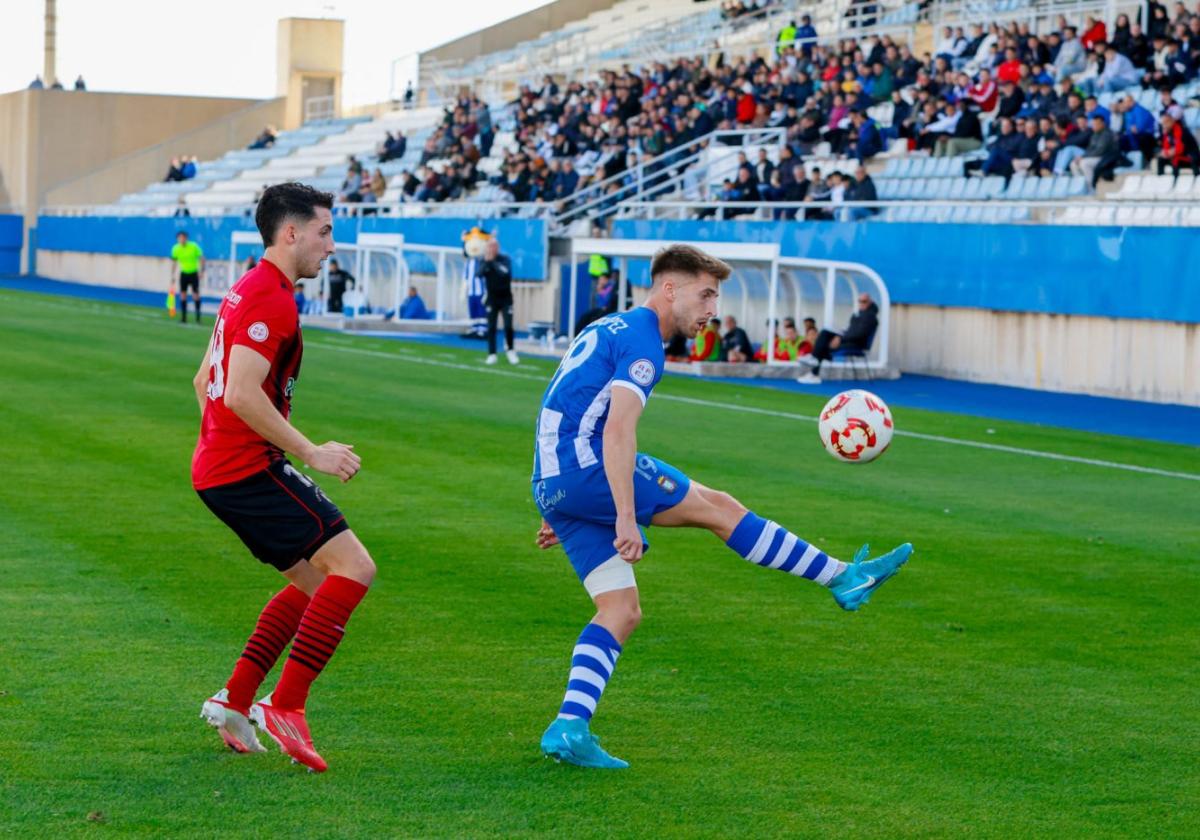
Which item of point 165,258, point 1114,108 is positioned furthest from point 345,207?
point 1114,108

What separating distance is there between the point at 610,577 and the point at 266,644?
1223 mm

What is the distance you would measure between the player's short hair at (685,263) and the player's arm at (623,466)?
532 millimetres

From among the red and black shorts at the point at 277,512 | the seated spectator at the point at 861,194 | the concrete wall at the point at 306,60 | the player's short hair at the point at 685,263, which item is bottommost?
the red and black shorts at the point at 277,512

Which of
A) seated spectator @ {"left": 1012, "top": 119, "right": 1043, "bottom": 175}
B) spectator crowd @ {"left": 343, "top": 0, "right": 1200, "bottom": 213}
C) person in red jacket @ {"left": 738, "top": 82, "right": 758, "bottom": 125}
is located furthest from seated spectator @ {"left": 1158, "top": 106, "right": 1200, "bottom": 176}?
person in red jacket @ {"left": 738, "top": 82, "right": 758, "bottom": 125}

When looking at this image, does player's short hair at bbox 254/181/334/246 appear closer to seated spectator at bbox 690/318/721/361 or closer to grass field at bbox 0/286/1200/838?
grass field at bbox 0/286/1200/838

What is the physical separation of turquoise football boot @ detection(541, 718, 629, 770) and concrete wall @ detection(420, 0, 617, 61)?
5758 centimetres

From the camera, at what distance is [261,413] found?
18.7 ft

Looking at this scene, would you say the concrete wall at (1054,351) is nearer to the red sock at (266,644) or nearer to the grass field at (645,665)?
the grass field at (645,665)

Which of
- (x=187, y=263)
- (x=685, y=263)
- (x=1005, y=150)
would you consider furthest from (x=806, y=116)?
(x=685, y=263)

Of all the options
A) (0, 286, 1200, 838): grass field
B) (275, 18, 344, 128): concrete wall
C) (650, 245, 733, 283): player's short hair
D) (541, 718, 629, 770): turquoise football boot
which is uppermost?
(275, 18, 344, 128): concrete wall

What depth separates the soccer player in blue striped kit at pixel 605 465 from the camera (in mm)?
5945

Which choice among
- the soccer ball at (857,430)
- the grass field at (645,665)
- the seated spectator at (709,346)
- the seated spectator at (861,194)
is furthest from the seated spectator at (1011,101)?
the soccer ball at (857,430)

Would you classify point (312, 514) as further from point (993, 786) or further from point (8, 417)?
point (8, 417)

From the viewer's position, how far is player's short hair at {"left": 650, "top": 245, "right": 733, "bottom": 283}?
6.15m
